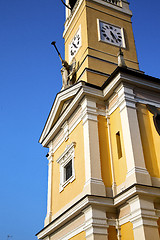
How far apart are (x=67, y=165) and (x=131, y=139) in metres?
4.48

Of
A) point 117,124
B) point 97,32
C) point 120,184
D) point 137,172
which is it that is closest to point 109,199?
point 120,184

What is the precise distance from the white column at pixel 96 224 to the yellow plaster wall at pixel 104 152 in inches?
50.2

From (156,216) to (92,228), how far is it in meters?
2.18

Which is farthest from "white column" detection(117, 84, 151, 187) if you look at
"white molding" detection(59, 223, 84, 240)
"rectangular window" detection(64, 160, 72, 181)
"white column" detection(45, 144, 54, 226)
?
"white column" detection(45, 144, 54, 226)

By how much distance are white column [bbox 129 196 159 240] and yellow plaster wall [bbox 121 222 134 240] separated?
292 millimetres

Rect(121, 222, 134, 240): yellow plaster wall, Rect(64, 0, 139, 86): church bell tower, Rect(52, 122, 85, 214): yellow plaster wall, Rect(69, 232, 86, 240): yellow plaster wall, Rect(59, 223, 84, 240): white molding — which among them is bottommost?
Rect(121, 222, 134, 240): yellow plaster wall

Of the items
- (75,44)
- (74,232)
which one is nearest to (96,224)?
(74,232)

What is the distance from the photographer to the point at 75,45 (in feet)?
60.3

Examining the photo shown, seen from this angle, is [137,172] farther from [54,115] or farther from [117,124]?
[54,115]

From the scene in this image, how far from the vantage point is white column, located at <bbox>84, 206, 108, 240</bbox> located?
411 inches

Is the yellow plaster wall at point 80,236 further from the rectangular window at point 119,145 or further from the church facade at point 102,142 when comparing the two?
the rectangular window at point 119,145

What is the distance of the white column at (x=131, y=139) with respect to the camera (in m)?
10.5

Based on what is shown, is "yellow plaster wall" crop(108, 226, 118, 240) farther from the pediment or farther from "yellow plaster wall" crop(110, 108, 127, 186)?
the pediment

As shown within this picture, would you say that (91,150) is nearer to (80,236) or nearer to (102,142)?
(102,142)
